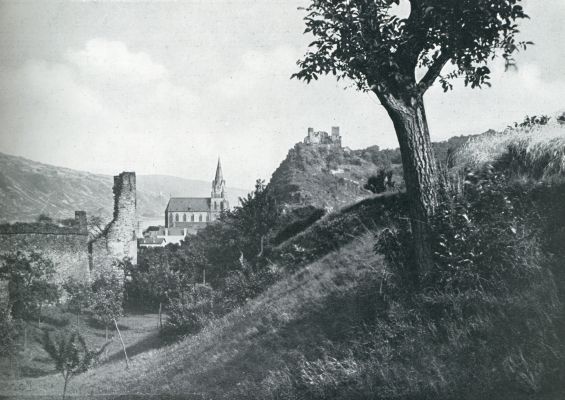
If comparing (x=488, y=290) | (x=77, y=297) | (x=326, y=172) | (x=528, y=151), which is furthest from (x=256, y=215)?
(x=326, y=172)

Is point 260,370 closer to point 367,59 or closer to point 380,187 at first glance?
point 367,59

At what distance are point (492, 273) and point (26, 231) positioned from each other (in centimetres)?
3313

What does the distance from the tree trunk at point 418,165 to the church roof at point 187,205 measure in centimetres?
15060

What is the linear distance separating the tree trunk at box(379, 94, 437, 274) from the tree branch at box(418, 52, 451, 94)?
0.30m

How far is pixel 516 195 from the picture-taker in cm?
667

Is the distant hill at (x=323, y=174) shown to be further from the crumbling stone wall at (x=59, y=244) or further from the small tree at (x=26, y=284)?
the small tree at (x=26, y=284)

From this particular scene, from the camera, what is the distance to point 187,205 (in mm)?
155000

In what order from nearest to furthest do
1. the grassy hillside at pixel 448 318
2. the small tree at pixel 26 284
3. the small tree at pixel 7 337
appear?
the grassy hillside at pixel 448 318 < the small tree at pixel 7 337 < the small tree at pixel 26 284

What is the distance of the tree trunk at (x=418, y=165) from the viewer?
6.18m

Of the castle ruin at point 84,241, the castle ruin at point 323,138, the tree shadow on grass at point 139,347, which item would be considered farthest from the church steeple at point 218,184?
the tree shadow on grass at point 139,347

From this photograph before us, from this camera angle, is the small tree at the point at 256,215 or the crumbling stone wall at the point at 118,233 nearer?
the small tree at the point at 256,215

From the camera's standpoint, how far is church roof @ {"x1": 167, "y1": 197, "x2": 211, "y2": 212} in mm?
154000

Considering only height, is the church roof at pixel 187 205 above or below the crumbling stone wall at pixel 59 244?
above

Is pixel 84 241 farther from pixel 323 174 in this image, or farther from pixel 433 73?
pixel 323 174
